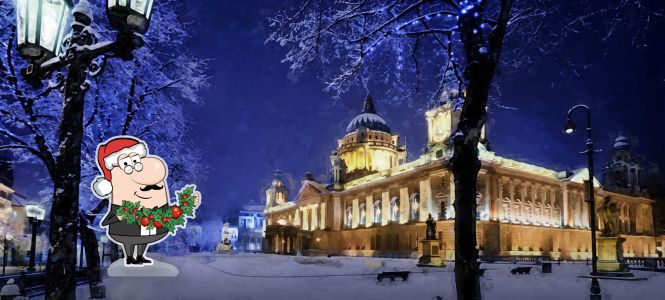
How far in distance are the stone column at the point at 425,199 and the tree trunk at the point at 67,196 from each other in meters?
53.8

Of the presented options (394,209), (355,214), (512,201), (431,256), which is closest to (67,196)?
(431,256)

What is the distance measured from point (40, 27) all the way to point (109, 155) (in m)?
1.85

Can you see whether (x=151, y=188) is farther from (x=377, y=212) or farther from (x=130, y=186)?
(x=377, y=212)

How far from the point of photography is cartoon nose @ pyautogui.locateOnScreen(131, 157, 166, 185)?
710 centimetres

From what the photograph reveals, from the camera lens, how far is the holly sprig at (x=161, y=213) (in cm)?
696

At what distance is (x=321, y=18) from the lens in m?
10.3

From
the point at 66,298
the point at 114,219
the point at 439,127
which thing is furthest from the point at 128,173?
the point at 439,127

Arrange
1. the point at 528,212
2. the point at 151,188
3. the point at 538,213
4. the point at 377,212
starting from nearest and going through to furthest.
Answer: the point at 151,188 < the point at 528,212 < the point at 538,213 < the point at 377,212

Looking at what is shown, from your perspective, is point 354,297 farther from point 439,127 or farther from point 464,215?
point 439,127

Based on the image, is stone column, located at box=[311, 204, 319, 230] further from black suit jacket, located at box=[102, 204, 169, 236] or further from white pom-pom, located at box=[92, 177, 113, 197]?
white pom-pom, located at box=[92, 177, 113, 197]

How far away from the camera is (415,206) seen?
61750 millimetres

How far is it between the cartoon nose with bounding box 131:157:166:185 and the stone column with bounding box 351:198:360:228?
68.4 metres

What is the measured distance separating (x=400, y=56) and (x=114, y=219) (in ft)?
23.6

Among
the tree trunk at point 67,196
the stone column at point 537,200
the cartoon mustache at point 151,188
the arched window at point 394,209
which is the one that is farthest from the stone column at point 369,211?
the tree trunk at point 67,196
